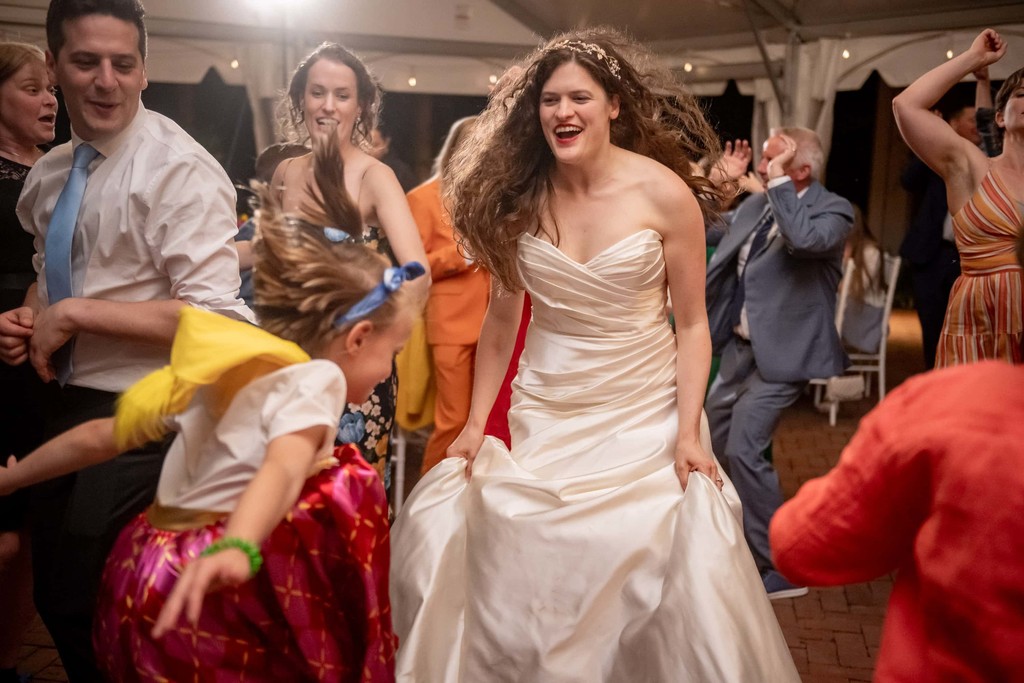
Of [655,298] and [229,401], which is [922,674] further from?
[655,298]

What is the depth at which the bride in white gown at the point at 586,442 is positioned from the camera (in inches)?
76.7

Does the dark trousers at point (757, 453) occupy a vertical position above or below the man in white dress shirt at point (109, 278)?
below

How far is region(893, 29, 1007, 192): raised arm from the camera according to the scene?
2.12 meters

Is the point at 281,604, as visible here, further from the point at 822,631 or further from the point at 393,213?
the point at 822,631

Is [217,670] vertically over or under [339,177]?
under

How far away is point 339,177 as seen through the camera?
1594mm

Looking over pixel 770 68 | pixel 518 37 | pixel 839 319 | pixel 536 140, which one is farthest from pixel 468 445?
pixel 839 319

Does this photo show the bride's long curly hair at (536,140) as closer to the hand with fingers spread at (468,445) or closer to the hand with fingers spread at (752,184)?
the hand with fingers spread at (468,445)

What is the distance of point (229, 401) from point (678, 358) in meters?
1.12

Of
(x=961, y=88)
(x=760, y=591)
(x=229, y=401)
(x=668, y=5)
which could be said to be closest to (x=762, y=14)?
(x=668, y=5)

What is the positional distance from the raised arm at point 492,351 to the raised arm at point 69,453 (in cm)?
99

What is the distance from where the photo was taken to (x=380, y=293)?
1.46 metres

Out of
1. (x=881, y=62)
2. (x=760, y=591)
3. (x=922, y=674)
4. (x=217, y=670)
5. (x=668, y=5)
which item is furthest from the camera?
(x=668, y=5)

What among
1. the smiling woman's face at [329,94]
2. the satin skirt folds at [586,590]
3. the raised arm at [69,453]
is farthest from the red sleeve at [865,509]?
the smiling woman's face at [329,94]
